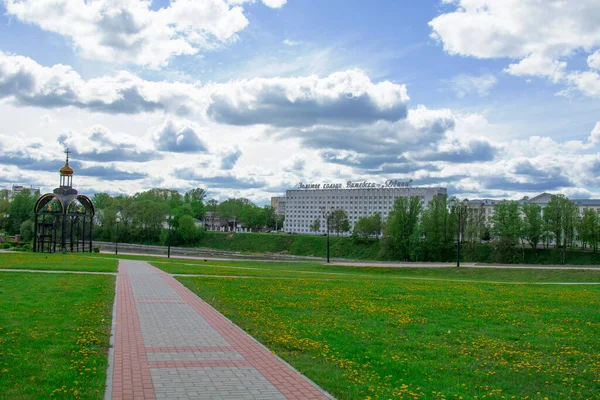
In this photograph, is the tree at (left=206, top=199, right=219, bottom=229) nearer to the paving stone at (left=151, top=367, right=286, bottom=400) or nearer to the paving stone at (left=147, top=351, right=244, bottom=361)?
the paving stone at (left=147, top=351, right=244, bottom=361)

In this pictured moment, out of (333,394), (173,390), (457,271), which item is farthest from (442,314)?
(457,271)

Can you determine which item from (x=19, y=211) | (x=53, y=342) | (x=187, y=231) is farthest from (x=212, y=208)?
(x=53, y=342)

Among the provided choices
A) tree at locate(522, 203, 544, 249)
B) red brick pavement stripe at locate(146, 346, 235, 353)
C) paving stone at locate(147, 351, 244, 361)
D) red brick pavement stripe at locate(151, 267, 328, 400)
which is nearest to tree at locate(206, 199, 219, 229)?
tree at locate(522, 203, 544, 249)

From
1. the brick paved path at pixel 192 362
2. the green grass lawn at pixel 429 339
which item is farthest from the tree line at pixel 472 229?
the brick paved path at pixel 192 362

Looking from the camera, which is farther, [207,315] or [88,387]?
[207,315]

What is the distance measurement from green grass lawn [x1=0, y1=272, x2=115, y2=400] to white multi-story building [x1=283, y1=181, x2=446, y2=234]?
12104 cm

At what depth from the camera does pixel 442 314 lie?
14.0 meters

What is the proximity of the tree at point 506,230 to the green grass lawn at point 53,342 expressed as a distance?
195 feet

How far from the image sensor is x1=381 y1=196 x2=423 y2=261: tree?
7050 cm

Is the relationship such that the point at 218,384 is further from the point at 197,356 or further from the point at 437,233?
the point at 437,233

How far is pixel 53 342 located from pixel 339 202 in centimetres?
14605

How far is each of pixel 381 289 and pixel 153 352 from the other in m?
13.1

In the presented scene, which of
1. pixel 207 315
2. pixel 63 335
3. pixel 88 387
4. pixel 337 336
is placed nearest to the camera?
pixel 88 387

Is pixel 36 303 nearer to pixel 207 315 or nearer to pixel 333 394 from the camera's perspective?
pixel 207 315
